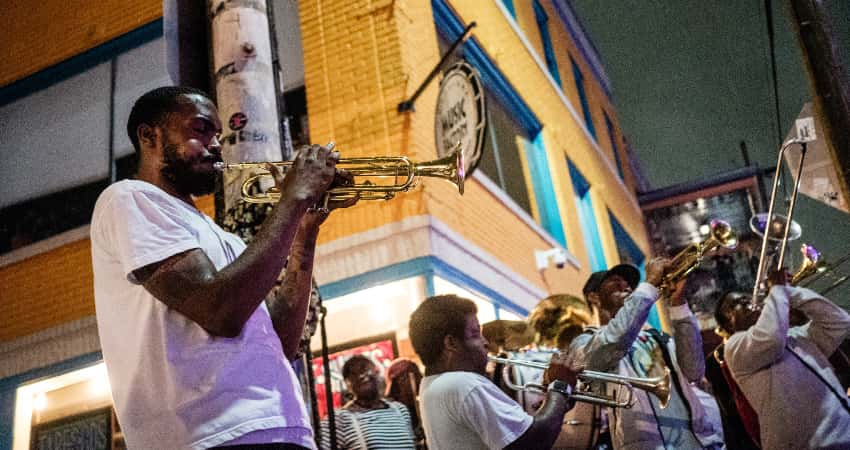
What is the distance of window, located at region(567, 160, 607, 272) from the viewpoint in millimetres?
13607

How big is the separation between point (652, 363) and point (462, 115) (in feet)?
9.82

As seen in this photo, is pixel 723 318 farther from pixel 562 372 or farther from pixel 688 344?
pixel 562 372

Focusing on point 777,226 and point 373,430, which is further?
point 777,226

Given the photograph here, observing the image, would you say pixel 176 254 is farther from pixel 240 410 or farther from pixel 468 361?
pixel 468 361

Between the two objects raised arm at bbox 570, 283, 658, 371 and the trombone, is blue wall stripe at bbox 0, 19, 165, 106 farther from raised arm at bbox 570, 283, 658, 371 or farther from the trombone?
the trombone

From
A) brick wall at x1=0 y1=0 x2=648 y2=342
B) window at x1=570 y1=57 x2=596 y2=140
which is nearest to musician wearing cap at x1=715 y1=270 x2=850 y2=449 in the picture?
brick wall at x1=0 y1=0 x2=648 y2=342

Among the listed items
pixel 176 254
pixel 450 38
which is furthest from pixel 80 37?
pixel 176 254

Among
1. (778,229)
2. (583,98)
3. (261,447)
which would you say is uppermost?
(583,98)

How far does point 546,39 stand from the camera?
51.5 feet

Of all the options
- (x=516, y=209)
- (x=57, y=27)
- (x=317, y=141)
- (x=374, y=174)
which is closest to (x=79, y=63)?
(x=57, y=27)

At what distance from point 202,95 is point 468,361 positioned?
6.85 ft

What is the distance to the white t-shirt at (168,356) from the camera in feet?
5.36

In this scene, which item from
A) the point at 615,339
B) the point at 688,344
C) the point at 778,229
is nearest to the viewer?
the point at 615,339

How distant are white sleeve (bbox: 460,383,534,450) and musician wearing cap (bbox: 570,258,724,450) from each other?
93cm
